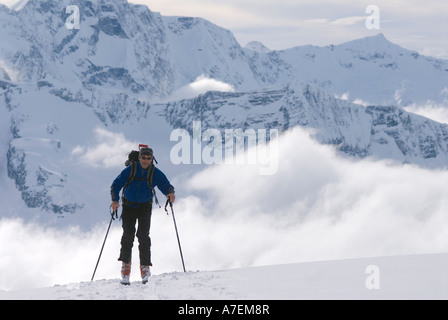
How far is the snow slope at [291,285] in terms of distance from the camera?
41.2 ft

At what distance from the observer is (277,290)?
43.7 ft

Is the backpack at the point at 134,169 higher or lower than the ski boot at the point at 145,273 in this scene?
higher

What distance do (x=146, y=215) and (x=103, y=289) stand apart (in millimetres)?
1979

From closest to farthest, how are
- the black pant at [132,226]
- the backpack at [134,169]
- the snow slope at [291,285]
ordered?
the snow slope at [291,285]
the backpack at [134,169]
the black pant at [132,226]

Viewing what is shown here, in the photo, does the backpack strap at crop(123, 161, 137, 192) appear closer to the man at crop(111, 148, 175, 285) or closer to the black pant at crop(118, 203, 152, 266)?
the man at crop(111, 148, 175, 285)

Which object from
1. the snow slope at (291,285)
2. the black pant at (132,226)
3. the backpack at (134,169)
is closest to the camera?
the snow slope at (291,285)

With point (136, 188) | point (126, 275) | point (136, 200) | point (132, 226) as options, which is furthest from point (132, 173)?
point (126, 275)

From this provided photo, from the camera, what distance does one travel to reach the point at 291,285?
45.7 ft

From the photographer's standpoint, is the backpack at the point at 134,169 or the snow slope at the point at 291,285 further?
the backpack at the point at 134,169

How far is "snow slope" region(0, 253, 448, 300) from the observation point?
1257 cm

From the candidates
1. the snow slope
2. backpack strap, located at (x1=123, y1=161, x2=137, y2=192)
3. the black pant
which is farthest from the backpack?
the snow slope

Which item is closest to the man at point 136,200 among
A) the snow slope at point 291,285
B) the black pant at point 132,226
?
the black pant at point 132,226

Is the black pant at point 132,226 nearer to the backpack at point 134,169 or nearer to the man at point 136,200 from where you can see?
the man at point 136,200
